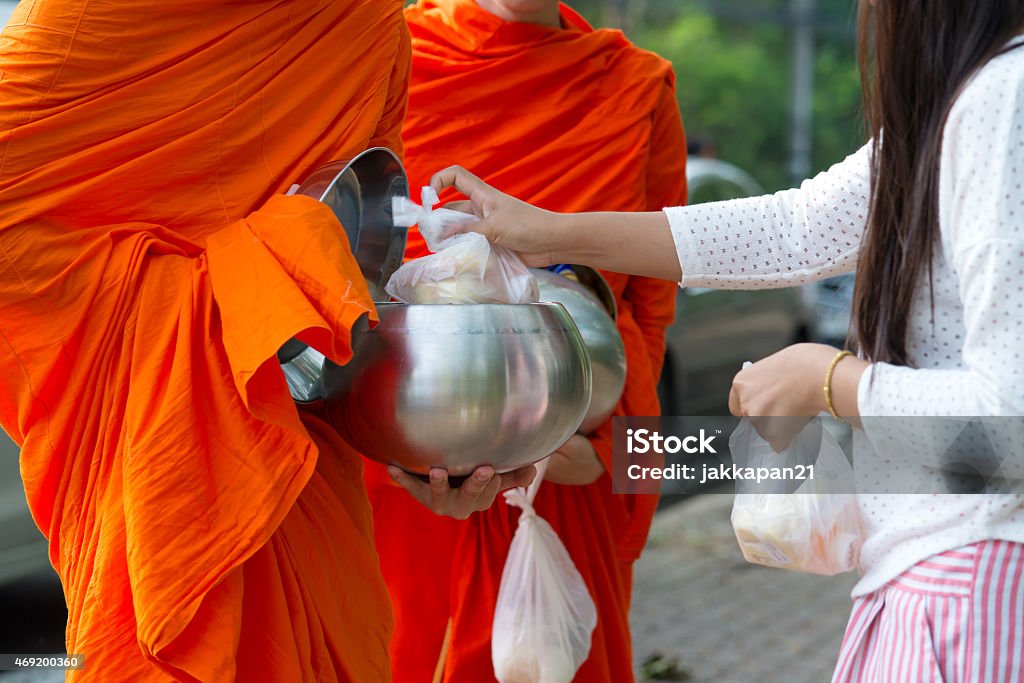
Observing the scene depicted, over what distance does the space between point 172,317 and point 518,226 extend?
0.62 meters

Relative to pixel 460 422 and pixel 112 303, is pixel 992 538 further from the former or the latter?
pixel 112 303

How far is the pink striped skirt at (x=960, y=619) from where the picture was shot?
4.89 ft

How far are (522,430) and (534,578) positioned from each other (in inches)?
28.5

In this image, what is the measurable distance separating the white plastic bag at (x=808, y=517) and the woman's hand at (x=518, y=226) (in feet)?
1.75

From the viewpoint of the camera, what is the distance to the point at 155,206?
1.81m

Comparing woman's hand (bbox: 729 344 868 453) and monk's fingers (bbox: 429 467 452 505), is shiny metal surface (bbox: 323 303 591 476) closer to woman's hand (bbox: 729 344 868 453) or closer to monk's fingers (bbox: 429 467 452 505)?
monk's fingers (bbox: 429 467 452 505)

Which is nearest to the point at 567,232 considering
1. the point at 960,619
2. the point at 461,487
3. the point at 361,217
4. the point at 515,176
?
the point at 361,217

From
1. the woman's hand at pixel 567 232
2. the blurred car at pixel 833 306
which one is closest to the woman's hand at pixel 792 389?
the woman's hand at pixel 567 232

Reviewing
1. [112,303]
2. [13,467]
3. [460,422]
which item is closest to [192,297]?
[112,303]

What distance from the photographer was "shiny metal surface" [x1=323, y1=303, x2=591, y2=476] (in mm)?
1792

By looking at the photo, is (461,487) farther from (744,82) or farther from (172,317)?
(744,82)

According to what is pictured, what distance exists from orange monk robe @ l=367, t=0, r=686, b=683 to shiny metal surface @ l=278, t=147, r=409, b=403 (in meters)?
0.48

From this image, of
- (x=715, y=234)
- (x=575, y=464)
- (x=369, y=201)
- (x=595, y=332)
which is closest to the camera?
(x=715, y=234)

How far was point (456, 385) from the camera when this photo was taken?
1.79 metres
